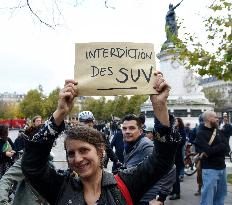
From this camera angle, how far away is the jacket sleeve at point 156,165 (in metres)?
2.54

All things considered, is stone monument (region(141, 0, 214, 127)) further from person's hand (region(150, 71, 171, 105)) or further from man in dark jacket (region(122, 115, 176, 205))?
person's hand (region(150, 71, 171, 105))

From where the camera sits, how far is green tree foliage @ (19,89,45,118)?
304 feet

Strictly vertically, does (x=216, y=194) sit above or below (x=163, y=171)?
below

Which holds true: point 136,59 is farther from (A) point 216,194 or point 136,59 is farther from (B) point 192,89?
(B) point 192,89

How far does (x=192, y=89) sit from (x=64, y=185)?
37.8m

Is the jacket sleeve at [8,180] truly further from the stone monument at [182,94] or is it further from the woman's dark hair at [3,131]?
the stone monument at [182,94]

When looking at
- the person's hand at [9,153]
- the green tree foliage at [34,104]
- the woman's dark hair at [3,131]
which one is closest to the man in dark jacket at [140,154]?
the person's hand at [9,153]

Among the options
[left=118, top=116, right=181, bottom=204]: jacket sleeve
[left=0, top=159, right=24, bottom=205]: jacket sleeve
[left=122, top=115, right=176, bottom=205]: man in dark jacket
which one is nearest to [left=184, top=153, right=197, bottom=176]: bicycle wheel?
[left=122, top=115, right=176, bottom=205]: man in dark jacket

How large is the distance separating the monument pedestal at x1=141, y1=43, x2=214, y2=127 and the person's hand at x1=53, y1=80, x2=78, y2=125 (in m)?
35.4

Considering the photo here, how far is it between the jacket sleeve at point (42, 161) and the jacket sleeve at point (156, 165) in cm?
38

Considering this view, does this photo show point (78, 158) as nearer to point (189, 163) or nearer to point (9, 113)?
point (189, 163)

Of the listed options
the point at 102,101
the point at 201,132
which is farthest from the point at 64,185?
the point at 102,101

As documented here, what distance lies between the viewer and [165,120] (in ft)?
8.37

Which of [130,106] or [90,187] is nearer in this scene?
[90,187]
